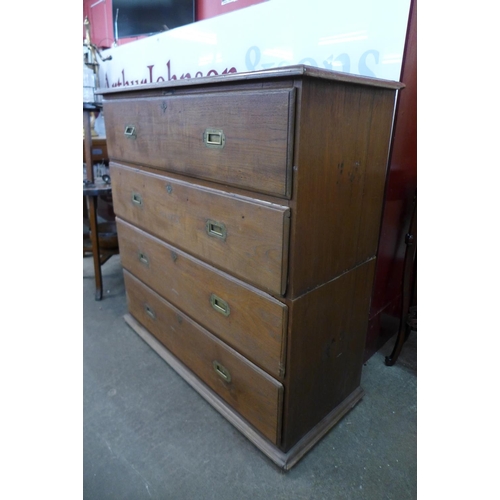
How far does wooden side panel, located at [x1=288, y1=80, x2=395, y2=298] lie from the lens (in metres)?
0.90

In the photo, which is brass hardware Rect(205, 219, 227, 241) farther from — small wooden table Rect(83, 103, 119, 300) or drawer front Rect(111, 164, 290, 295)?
small wooden table Rect(83, 103, 119, 300)

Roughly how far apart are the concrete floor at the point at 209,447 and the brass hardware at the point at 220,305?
45cm

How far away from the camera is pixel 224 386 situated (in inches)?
54.9

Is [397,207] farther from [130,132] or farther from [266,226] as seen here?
[130,132]

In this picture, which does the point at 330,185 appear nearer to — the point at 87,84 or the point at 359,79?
the point at 359,79

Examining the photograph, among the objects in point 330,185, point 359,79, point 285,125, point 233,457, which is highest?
point 359,79

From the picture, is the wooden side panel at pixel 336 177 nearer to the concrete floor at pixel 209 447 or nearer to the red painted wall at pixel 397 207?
the red painted wall at pixel 397 207

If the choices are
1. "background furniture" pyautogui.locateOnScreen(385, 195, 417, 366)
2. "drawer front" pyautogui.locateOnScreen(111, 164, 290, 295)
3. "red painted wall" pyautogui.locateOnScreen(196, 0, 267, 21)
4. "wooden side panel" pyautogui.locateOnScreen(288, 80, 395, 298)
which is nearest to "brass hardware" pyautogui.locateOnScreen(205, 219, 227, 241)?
"drawer front" pyautogui.locateOnScreen(111, 164, 290, 295)

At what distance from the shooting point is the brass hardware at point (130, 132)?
146 cm

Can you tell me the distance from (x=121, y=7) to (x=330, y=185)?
2.50 meters

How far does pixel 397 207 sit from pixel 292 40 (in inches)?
31.1

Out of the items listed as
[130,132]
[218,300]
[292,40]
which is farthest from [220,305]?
[292,40]

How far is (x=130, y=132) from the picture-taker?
147cm
